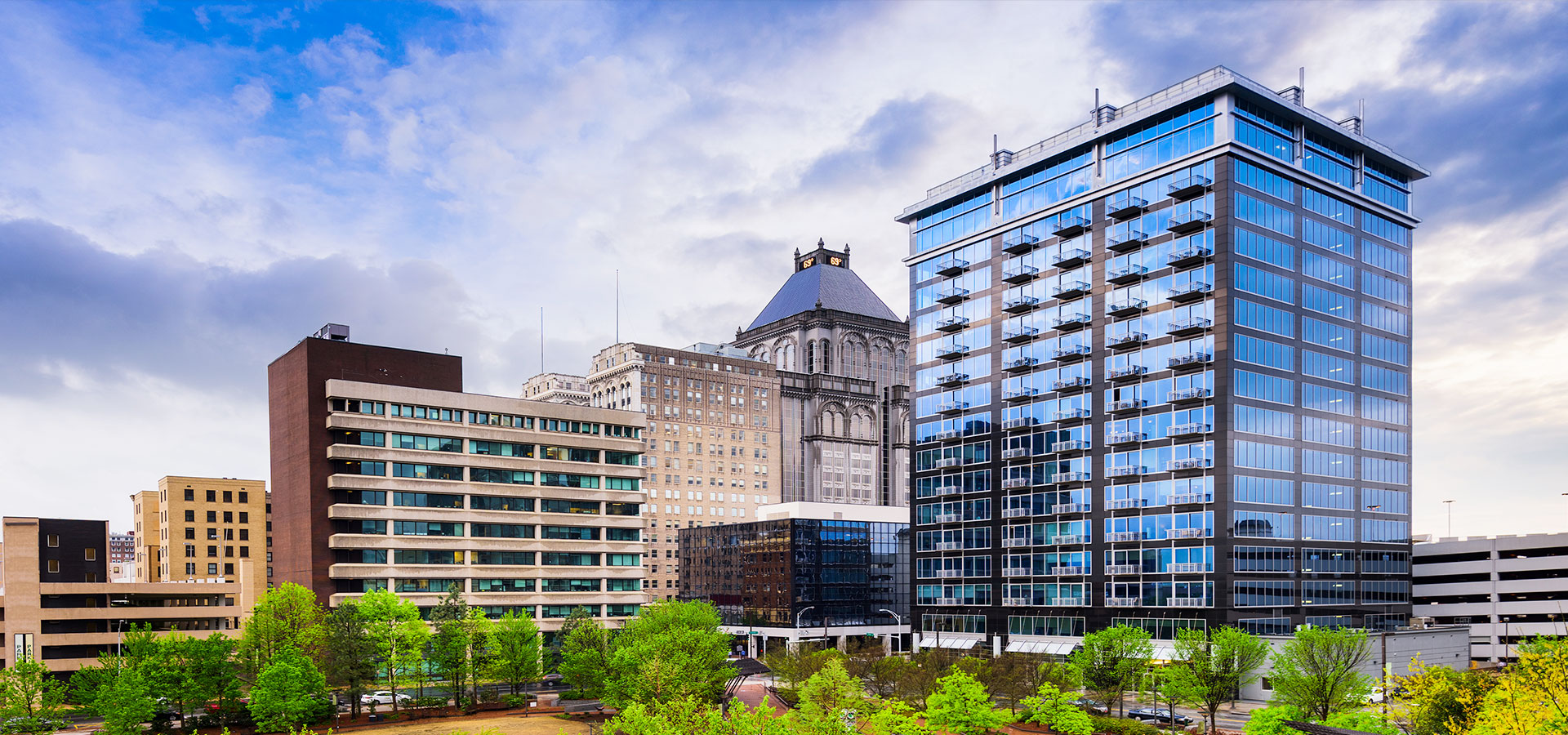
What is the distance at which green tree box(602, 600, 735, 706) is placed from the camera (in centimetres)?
7406

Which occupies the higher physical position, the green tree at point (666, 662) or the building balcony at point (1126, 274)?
the building balcony at point (1126, 274)

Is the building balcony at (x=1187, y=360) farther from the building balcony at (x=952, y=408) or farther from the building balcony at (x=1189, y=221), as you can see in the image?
the building balcony at (x=952, y=408)

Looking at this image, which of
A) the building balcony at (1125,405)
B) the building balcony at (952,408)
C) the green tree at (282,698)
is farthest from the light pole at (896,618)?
the green tree at (282,698)

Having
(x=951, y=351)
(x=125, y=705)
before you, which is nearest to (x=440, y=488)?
(x=125, y=705)

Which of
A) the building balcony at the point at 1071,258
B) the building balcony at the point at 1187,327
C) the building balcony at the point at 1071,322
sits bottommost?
the building balcony at the point at 1187,327

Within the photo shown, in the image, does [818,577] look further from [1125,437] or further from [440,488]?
[440,488]

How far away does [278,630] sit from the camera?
3755 inches

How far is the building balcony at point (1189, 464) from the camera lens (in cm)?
11144

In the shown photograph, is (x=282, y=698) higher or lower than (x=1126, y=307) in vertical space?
lower

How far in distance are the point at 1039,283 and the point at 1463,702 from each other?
82752 millimetres

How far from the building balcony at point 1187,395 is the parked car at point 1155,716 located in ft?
106

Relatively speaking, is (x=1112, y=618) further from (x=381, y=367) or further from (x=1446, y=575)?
(x=381, y=367)

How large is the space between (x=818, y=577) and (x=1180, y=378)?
83450 millimetres

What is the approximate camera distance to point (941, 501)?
141 m
